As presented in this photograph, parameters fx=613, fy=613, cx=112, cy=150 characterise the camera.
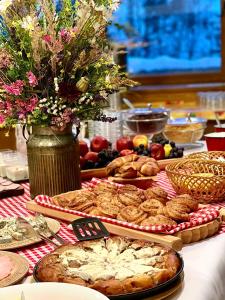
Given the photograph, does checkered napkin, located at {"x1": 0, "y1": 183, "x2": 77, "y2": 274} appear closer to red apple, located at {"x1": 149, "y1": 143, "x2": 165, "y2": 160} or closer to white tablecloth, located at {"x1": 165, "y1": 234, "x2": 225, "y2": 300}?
white tablecloth, located at {"x1": 165, "y1": 234, "x2": 225, "y2": 300}

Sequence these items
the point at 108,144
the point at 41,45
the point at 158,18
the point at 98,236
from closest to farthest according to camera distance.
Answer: the point at 98,236 → the point at 41,45 → the point at 108,144 → the point at 158,18

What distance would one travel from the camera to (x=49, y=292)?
1.01 metres

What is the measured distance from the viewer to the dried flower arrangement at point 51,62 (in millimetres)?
1733

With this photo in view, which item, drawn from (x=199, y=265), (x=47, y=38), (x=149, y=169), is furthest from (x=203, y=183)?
(x=47, y=38)

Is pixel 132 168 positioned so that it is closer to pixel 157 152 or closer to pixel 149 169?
pixel 149 169

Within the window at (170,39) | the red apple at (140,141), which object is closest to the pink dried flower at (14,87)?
the red apple at (140,141)

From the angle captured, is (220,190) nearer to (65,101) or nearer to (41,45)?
(65,101)

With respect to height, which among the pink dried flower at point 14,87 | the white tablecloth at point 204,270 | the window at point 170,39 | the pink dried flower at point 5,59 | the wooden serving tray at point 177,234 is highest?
the window at point 170,39

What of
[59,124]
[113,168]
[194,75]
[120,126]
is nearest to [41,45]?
[59,124]

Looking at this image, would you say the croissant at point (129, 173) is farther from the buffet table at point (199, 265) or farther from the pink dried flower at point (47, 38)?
the pink dried flower at point (47, 38)

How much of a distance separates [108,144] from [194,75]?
3323 mm

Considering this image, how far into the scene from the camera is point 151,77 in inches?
228

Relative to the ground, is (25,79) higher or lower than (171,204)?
higher

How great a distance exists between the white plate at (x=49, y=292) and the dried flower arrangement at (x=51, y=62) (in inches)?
31.8
